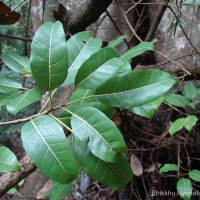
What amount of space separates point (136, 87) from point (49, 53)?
0.19 metres

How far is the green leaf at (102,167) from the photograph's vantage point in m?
0.50

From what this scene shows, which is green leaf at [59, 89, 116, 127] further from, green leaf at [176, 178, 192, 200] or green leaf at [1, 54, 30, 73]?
green leaf at [176, 178, 192, 200]

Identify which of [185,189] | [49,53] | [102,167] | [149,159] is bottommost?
[149,159]

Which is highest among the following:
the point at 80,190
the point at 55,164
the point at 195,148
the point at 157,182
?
the point at 55,164

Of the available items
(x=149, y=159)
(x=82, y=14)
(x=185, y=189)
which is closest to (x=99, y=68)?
(x=82, y=14)

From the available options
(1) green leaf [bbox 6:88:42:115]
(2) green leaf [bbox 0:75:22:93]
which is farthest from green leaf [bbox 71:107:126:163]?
(2) green leaf [bbox 0:75:22:93]

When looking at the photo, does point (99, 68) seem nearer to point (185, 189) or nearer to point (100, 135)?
point (100, 135)

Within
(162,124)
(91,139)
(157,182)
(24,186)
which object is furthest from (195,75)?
(24,186)

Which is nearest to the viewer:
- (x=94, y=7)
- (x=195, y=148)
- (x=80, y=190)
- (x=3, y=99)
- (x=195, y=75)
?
(x=3, y=99)

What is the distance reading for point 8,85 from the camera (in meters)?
0.63

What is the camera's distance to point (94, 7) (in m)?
0.93

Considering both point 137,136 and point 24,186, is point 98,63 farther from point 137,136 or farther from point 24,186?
point 24,186

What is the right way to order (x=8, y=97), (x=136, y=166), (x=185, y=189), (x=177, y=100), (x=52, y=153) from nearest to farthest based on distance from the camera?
(x=52, y=153), (x=8, y=97), (x=185, y=189), (x=177, y=100), (x=136, y=166)

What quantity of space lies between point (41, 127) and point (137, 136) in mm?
997
